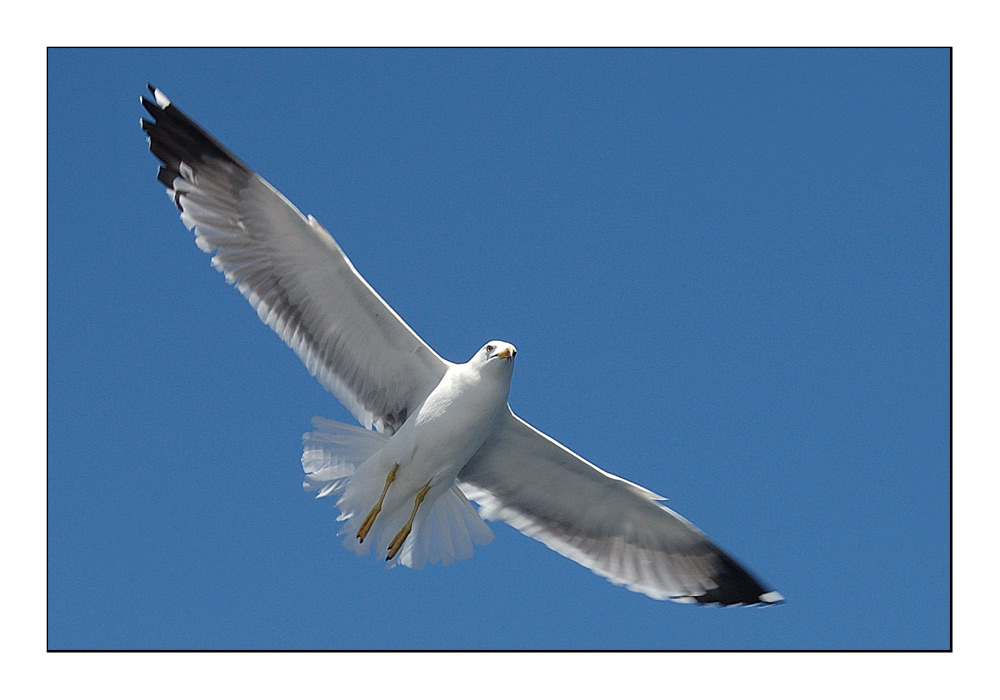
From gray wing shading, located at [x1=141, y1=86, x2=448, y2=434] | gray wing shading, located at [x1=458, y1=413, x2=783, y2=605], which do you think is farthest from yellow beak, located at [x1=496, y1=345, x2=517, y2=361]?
gray wing shading, located at [x1=458, y1=413, x2=783, y2=605]

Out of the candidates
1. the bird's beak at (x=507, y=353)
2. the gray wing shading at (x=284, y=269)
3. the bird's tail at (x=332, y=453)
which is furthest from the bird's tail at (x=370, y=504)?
the bird's beak at (x=507, y=353)

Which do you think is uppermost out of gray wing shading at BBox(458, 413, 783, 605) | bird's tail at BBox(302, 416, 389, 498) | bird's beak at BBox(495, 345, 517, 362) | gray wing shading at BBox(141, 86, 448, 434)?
gray wing shading at BBox(141, 86, 448, 434)

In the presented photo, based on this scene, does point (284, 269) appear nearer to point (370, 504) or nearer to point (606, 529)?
point (370, 504)

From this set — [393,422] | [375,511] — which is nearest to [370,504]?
[375,511]

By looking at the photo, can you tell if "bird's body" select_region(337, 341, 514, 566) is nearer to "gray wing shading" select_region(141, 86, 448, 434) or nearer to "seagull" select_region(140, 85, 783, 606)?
"seagull" select_region(140, 85, 783, 606)
